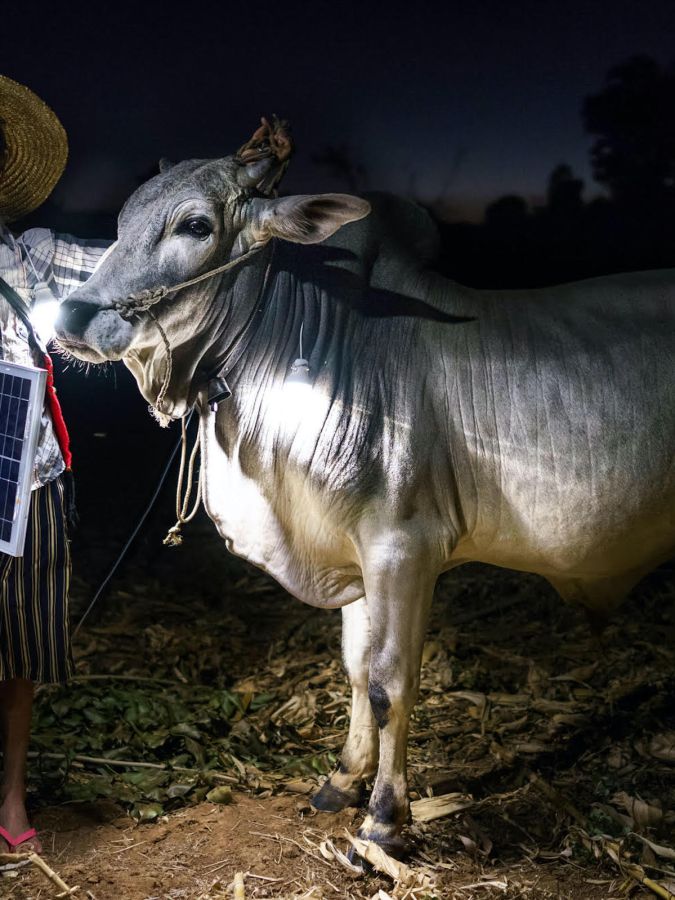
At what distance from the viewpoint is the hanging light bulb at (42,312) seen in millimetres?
3352

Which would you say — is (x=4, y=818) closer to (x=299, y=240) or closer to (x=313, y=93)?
(x=299, y=240)

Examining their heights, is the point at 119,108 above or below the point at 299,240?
above

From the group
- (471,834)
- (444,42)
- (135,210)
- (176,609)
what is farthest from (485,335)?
(176,609)

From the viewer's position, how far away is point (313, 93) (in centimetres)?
501

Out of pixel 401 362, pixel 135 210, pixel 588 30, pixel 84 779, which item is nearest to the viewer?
pixel 135 210

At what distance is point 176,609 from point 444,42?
3.49 m

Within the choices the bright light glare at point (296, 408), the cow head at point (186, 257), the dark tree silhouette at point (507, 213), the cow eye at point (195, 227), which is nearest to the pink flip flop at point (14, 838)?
the cow head at point (186, 257)

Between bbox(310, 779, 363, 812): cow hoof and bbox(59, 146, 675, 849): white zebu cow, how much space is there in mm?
336

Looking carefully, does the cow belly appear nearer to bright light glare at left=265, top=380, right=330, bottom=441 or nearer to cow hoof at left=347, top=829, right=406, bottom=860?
bright light glare at left=265, top=380, right=330, bottom=441

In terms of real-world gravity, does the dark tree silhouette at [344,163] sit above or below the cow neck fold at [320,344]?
above

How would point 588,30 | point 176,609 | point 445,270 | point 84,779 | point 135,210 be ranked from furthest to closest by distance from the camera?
point 176,609
point 445,270
point 588,30
point 84,779
point 135,210

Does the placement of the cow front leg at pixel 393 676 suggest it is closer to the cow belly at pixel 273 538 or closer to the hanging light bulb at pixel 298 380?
the cow belly at pixel 273 538

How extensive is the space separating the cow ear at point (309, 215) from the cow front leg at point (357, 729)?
1.43 metres

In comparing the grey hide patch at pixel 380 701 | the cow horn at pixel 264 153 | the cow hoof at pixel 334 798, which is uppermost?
the cow horn at pixel 264 153
